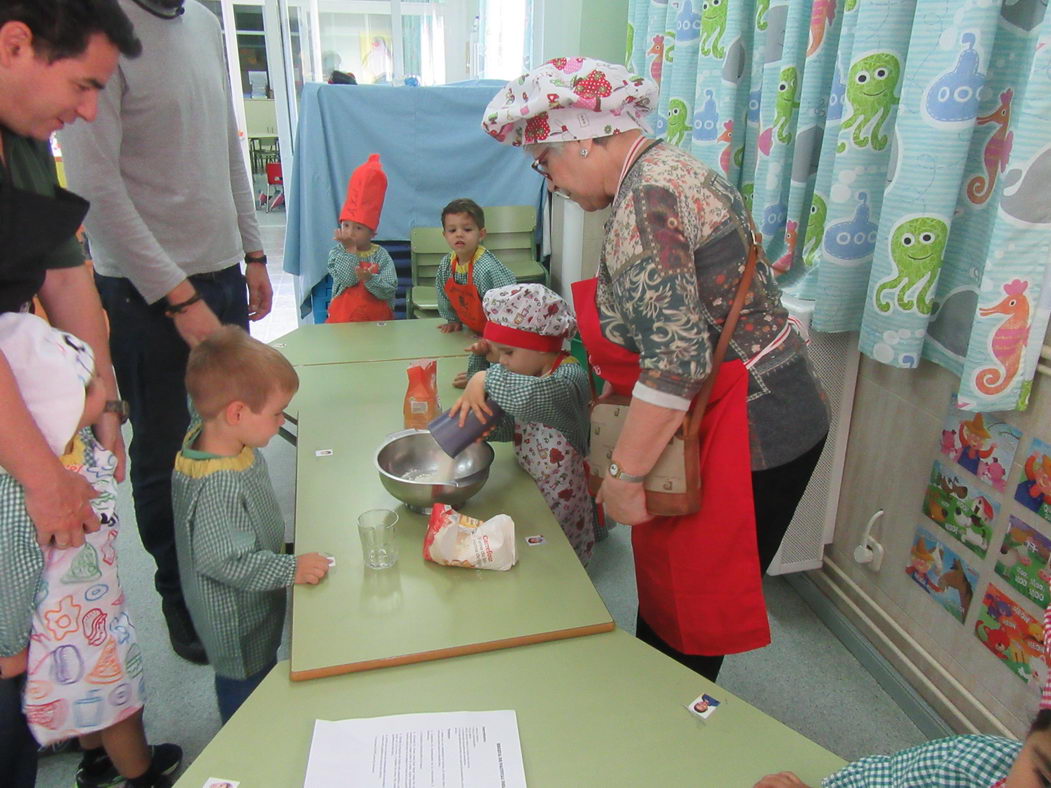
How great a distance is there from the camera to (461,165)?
359 centimetres

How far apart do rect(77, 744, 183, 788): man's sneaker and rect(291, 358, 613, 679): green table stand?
0.62 metres

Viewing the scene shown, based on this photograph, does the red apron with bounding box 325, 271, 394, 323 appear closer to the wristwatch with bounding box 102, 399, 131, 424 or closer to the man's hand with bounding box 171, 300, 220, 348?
the man's hand with bounding box 171, 300, 220, 348

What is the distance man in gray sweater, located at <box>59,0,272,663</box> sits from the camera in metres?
1.51

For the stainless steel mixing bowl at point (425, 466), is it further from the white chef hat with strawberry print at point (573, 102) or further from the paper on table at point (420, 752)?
the white chef hat with strawberry print at point (573, 102)

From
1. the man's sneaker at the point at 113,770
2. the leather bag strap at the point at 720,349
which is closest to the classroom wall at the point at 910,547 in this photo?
the leather bag strap at the point at 720,349

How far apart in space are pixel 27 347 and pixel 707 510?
1.08 m

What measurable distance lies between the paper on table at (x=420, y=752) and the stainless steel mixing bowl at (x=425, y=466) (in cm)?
49

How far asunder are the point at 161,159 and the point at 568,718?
1.46 m

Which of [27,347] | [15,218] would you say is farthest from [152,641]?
[15,218]

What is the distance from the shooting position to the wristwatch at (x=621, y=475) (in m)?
1.18

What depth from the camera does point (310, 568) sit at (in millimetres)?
1218

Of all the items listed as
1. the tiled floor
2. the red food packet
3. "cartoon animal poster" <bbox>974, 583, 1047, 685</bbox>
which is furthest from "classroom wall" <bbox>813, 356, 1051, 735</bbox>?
the tiled floor

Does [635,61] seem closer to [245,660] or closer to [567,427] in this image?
[567,427]

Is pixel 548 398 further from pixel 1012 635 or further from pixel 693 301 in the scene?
pixel 1012 635
